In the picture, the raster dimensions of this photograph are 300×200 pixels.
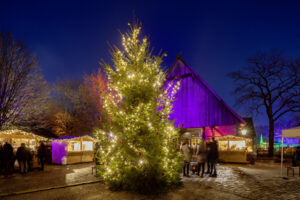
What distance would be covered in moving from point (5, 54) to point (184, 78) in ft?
54.8

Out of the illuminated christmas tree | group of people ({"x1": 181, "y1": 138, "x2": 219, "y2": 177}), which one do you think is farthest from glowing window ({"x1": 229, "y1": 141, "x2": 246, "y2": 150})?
the illuminated christmas tree

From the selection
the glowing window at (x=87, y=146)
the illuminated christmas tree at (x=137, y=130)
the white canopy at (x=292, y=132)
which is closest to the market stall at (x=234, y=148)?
the white canopy at (x=292, y=132)

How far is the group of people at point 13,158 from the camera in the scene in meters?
11.2

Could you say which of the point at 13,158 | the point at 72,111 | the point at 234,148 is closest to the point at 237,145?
the point at 234,148

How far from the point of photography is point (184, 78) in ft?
71.6

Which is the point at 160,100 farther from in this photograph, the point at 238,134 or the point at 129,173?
the point at 238,134

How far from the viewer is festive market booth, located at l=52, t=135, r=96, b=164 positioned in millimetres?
15867

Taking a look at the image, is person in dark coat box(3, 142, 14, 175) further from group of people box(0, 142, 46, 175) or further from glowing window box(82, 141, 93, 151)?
glowing window box(82, 141, 93, 151)

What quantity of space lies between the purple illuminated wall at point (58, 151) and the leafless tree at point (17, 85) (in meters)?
4.34

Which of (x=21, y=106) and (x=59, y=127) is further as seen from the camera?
(x=59, y=127)

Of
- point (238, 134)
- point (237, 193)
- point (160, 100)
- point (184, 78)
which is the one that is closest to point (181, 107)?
point (184, 78)

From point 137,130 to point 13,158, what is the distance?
9.06 metres

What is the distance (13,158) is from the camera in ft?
38.8

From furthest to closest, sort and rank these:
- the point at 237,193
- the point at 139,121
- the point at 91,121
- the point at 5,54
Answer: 1. the point at 91,121
2. the point at 5,54
3. the point at 139,121
4. the point at 237,193
